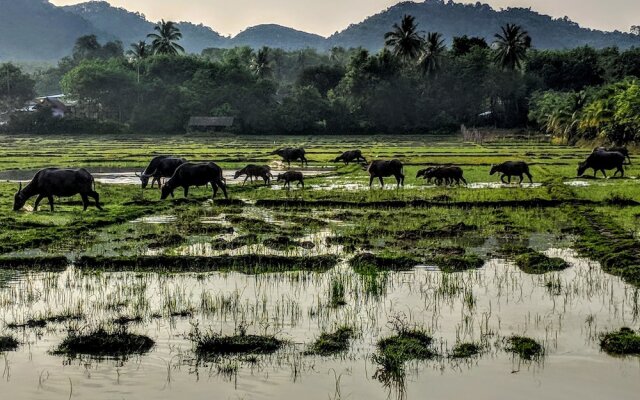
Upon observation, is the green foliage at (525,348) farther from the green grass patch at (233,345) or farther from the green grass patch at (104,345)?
the green grass patch at (104,345)

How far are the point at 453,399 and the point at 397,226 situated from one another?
31.9ft

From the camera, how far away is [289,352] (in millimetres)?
8188

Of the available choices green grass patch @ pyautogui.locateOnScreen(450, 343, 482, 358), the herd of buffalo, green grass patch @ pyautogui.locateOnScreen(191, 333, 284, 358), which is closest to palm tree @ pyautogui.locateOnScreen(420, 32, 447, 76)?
the herd of buffalo

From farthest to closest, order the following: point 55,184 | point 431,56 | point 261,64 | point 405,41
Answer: point 261,64 < point 405,41 < point 431,56 < point 55,184

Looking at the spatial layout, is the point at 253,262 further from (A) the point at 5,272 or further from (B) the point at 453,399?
(B) the point at 453,399

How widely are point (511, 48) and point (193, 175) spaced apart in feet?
200

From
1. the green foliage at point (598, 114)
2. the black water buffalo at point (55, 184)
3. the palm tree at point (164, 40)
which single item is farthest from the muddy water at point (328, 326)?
the palm tree at point (164, 40)

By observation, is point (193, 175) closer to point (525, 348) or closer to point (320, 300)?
point (320, 300)

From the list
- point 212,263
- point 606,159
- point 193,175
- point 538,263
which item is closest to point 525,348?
point 538,263

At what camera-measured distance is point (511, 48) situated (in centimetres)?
7575

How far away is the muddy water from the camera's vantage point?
7199 millimetres

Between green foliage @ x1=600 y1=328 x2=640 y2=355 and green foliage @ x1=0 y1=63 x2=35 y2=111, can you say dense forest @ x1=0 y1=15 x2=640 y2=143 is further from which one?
green foliage @ x1=600 y1=328 x2=640 y2=355

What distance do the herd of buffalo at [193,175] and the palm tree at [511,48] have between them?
4478 cm

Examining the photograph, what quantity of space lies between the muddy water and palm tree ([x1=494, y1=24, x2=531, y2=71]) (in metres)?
66.2
